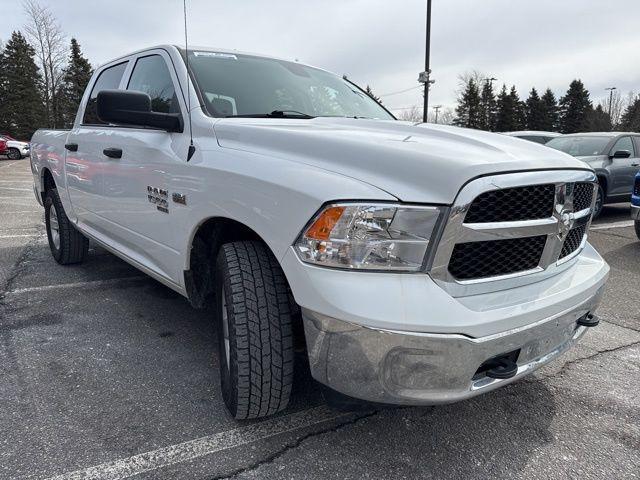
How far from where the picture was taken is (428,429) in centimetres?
222

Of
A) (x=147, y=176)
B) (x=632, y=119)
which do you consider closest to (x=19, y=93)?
(x=147, y=176)

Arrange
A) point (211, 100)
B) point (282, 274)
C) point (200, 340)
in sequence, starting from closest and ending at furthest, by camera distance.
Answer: point (282, 274), point (211, 100), point (200, 340)

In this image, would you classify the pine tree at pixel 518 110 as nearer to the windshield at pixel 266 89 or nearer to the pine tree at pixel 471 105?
the pine tree at pixel 471 105

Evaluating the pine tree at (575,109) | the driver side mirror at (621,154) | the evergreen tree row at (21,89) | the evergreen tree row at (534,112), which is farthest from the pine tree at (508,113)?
the driver side mirror at (621,154)

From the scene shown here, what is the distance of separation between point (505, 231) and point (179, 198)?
1.59 m

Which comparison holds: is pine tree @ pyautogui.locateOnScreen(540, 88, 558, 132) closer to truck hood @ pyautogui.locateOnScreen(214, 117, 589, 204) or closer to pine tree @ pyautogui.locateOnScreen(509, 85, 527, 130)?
pine tree @ pyautogui.locateOnScreen(509, 85, 527, 130)

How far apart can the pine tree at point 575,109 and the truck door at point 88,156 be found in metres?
63.8

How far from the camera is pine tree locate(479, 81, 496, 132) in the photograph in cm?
5738

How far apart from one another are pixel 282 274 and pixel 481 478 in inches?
44.5

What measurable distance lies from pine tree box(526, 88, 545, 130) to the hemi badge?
64.1 m

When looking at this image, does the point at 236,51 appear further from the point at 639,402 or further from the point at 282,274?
the point at 639,402

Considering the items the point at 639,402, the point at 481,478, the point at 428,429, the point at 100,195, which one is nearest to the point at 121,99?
the point at 100,195

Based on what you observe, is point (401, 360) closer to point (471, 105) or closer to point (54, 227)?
point (54, 227)

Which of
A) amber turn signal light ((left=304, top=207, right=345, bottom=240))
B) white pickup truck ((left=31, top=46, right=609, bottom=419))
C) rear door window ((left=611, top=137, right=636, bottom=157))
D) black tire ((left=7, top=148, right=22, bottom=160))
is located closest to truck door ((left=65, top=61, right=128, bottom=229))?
white pickup truck ((left=31, top=46, right=609, bottom=419))
